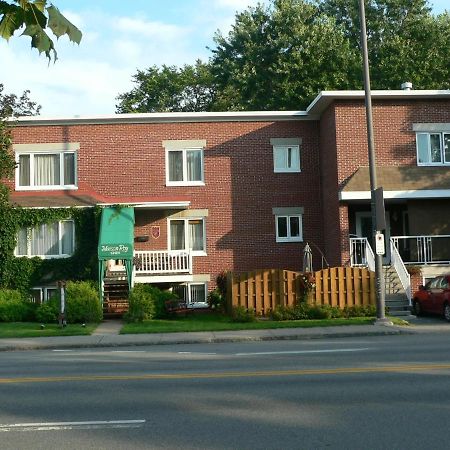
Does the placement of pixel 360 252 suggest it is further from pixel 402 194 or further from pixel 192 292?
pixel 192 292

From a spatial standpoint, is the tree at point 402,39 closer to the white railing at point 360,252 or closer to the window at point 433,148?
the window at point 433,148

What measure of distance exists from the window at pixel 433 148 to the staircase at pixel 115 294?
39.7ft

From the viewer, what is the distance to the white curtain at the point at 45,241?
27875 mm

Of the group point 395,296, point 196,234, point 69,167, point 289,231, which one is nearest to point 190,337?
point 395,296

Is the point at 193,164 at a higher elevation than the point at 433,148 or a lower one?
lower

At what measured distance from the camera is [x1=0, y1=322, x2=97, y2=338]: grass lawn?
2078 cm

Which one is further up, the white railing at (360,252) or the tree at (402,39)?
the tree at (402,39)

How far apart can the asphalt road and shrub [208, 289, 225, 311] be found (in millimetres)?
12067

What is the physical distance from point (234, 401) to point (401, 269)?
56.0ft

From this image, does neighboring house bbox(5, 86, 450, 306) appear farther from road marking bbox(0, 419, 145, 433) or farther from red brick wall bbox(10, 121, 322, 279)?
road marking bbox(0, 419, 145, 433)

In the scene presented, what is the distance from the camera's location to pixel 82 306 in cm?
2395

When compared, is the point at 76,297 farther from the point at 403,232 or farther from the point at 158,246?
the point at 403,232

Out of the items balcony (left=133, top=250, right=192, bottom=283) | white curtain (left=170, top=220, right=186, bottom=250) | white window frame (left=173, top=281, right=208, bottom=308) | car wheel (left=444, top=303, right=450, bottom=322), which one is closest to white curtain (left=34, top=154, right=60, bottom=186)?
balcony (left=133, top=250, right=192, bottom=283)

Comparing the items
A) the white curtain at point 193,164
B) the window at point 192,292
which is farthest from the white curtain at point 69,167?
the window at point 192,292
